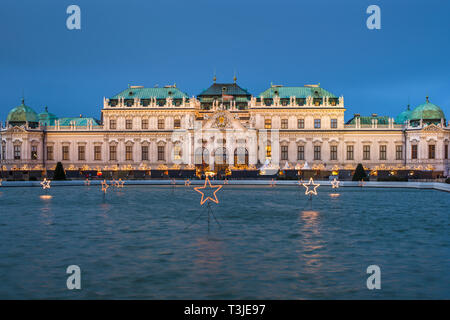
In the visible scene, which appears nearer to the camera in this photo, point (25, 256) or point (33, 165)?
point (25, 256)

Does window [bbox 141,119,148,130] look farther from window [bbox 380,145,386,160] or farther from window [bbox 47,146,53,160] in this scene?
window [bbox 380,145,386,160]

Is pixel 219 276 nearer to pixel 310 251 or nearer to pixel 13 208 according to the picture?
pixel 310 251

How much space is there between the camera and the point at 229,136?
281 ft

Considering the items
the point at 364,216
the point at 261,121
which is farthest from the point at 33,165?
the point at 364,216

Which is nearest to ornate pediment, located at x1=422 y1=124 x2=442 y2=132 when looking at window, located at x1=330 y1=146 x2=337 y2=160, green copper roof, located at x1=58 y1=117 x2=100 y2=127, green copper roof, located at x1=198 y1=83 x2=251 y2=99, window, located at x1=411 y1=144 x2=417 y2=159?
window, located at x1=411 y1=144 x2=417 y2=159

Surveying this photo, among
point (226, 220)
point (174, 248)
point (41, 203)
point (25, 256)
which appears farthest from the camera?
point (41, 203)

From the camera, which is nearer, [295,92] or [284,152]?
[284,152]

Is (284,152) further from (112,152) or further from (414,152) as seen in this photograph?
(112,152)

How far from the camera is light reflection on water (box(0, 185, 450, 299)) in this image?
13.1 m

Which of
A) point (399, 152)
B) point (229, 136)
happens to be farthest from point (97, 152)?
point (399, 152)

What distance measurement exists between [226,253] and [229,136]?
68.6 meters

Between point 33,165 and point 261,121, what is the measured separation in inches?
1694

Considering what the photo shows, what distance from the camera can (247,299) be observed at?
1220 centimetres

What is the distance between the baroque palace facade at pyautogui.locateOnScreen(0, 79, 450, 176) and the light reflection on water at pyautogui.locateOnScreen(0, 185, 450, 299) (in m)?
56.3
